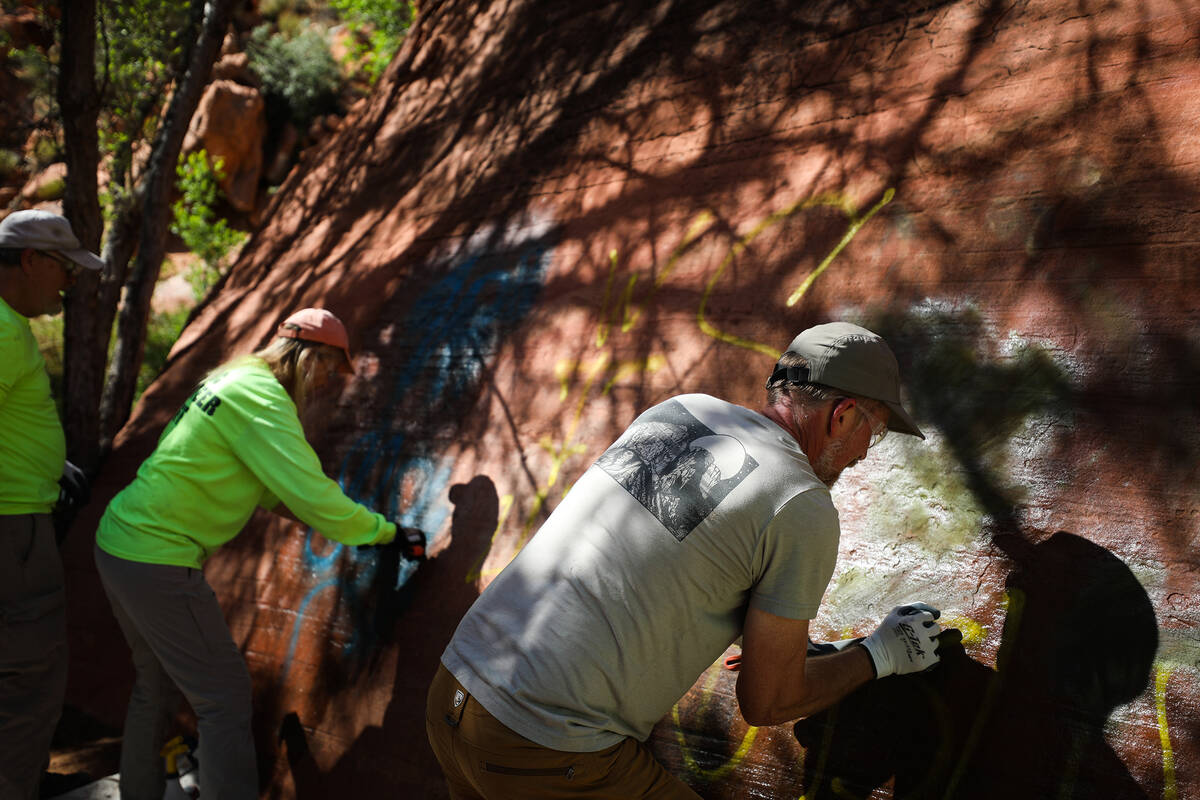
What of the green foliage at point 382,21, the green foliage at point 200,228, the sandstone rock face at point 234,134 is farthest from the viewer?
the sandstone rock face at point 234,134

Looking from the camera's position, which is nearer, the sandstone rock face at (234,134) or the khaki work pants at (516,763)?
the khaki work pants at (516,763)

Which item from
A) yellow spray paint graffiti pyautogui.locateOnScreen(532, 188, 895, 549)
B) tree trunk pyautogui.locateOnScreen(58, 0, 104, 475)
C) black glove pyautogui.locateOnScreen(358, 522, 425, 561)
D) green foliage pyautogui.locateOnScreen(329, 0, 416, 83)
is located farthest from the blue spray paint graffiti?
green foliage pyautogui.locateOnScreen(329, 0, 416, 83)

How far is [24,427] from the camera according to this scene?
3273 mm

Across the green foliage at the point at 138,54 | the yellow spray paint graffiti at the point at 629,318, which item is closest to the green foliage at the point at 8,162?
the green foliage at the point at 138,54

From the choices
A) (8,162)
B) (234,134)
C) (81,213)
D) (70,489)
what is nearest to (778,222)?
(70,489)

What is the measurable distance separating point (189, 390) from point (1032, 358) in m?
4.40

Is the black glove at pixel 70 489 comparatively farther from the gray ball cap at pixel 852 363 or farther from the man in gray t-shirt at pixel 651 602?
the gray ball cap at pixel 852 363

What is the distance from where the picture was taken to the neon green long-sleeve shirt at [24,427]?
3.15m

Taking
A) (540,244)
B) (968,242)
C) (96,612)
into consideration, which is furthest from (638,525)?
(96,612)

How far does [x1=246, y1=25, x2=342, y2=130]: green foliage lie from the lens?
574 inches

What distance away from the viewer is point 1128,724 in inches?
82.3

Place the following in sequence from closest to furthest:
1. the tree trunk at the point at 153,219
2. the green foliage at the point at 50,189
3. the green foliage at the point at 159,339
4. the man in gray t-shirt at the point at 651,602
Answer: the man in gray t-shirt at the point at 651,602, the tree trunk at the point at 153,219, the green foliage at the point at 159,339, the green foliage at the point at 50,189

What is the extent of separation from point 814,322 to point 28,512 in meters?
3.03

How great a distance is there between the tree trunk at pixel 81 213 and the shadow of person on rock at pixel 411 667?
2.76 metres
